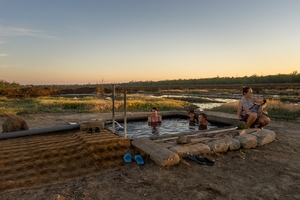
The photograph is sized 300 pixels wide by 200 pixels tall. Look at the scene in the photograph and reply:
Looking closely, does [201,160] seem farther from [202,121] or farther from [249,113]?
[202,121]

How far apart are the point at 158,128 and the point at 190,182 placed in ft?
17.6

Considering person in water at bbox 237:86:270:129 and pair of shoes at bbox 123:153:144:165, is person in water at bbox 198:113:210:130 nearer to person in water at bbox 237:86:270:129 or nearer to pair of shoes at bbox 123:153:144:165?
person in water at bbox 237:86:270:129

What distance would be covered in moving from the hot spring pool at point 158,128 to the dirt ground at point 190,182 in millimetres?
3639

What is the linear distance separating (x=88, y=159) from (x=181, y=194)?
1.88 meters

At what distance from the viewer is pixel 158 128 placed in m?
8.95

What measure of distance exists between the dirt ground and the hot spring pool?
143 inches

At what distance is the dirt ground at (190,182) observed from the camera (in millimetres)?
3169

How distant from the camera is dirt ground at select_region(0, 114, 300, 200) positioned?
317 centimetres

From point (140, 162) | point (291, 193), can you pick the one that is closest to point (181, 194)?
point (140, 162)

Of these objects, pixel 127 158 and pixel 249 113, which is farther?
pixel 249 113

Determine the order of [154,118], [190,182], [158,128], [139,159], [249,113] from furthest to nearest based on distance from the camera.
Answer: [154,118], [158,128], [249,113], [139,159], [190,182]

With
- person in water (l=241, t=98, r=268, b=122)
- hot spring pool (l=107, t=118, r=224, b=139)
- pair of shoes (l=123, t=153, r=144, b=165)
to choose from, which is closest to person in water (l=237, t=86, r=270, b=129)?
person in water (l=241, t=98, r=268, b=122)

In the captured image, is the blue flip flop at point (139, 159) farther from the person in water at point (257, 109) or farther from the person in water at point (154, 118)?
the person in water at point (154, 118)

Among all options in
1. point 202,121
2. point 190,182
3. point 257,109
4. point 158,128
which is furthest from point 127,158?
point 202,121
